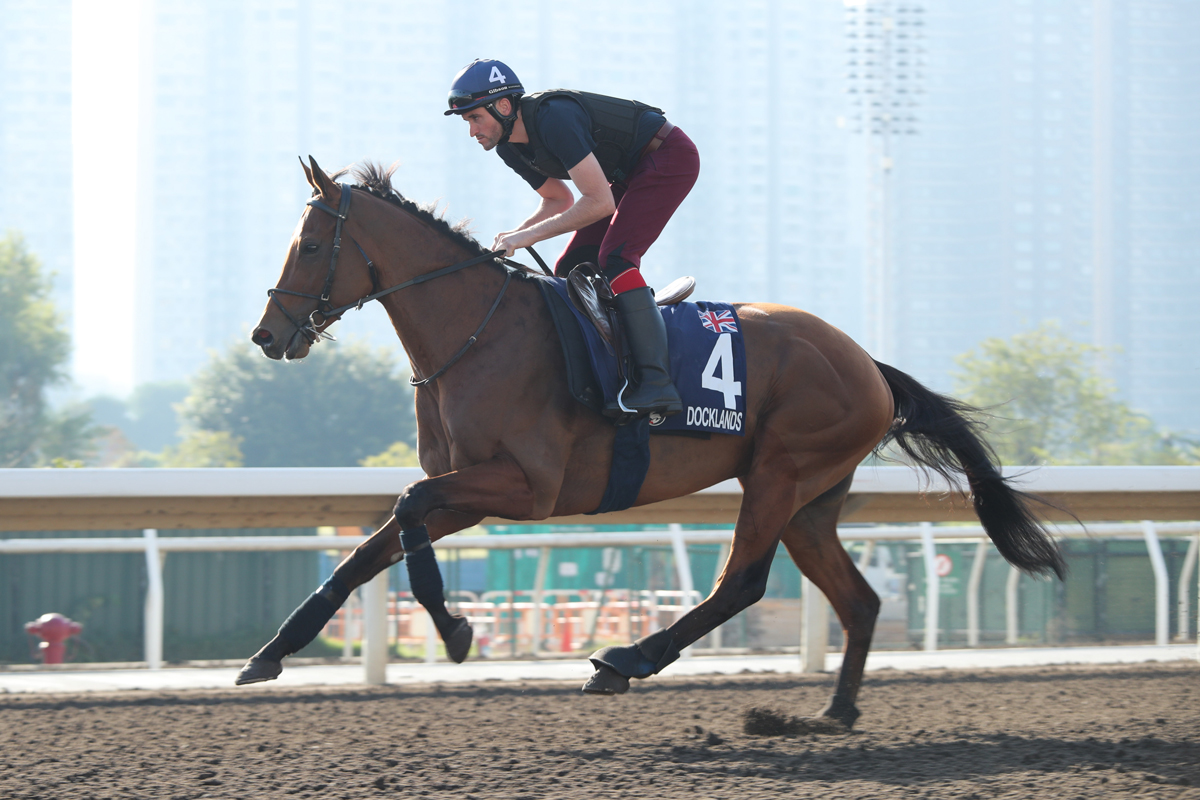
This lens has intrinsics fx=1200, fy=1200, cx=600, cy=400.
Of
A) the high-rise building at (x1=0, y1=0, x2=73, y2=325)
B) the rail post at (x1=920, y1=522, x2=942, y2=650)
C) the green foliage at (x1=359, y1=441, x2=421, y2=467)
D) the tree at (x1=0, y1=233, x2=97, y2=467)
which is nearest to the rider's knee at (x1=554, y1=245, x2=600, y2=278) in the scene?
the rail post at (x1=920, y1=522, x2=942, y2=650)

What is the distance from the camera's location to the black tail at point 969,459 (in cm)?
531

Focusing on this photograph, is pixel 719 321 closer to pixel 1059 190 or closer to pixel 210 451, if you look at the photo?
pixel 210 451

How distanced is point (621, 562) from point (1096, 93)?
4910 inches

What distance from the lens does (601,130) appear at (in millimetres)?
4566

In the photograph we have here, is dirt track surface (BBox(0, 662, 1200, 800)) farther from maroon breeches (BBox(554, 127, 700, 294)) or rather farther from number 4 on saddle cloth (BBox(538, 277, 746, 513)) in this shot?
maroon breeches (BBox(554, 127, 700, 294))

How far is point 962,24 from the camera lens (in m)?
127

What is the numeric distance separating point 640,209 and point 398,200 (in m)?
0.92

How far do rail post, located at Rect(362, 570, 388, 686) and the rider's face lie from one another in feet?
8.58

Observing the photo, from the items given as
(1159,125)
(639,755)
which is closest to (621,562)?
(639,755)

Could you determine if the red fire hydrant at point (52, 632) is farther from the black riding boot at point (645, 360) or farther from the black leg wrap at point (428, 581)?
the black riding boot at point (645, 360)

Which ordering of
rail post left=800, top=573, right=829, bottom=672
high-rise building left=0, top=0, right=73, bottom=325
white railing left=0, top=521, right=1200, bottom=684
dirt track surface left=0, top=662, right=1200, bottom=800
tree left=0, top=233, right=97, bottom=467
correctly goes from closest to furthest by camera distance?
dirt track surface left=0, top=662, right=1200, bottom=800
white railing left=0, top=521, right=1200, bottom=684
rail post left=800, top=573, right=829, bottom=672
tree left=0, top=233, right=97, bottom=467
high-rise building left=0, top=0, right=73, bottom=325

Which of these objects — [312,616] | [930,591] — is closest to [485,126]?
[312,616]

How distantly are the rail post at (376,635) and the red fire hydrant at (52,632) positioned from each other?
332 centimetres

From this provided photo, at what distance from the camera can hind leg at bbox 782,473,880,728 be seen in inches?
200
